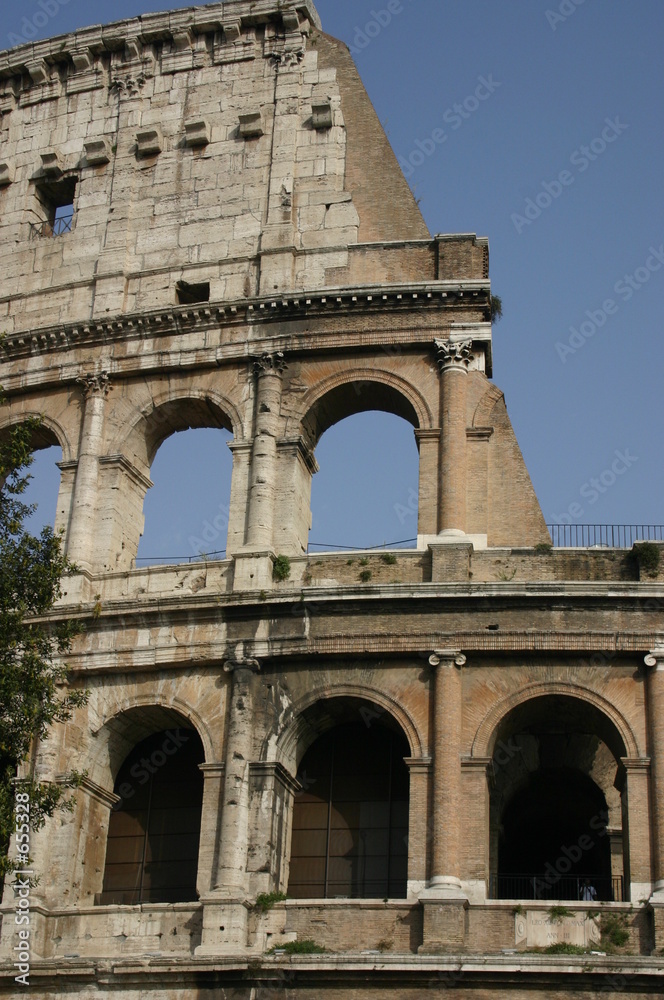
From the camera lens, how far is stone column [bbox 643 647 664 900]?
2062 centimetres

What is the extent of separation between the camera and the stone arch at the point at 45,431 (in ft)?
85.5

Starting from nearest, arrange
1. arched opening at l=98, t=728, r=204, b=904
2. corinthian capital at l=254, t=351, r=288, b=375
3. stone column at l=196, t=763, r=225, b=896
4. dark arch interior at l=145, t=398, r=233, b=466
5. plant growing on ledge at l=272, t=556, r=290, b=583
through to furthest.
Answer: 1. stone column at l=196, t=763, r=225, b=896
2. arched opening at l=98, t=728, r=204, b=904
3. plant growing on ledge at l=272, t=556, r=290, b=583
4. corinthian capital at l=254, t=351, r=288, b=375
5. dark arch interior at l=145, t=398, r=233, b=466

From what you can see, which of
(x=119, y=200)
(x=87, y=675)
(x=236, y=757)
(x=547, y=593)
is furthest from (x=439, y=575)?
→ (x=119, y=200)

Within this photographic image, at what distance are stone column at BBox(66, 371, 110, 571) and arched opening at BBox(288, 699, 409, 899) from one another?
15.6ft

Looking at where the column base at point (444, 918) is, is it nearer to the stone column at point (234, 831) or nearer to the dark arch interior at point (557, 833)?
the stone column at point (234, 831)

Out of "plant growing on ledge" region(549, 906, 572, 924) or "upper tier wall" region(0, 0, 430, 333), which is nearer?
"plant growing on ledge" region(549, 906, 572, 924)

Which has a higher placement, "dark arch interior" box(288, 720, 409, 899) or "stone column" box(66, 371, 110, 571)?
"stone column" box(66, 371, 110, 571)

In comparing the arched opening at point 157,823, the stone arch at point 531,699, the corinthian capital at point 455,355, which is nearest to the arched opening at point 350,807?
the stone arch at point 531,699

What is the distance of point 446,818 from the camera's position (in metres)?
21.2

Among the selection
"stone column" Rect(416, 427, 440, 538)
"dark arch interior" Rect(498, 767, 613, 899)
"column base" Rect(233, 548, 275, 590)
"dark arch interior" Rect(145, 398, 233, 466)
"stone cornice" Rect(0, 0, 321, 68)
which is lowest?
"dark arch interior" Rect(498, 767, 613, 899)

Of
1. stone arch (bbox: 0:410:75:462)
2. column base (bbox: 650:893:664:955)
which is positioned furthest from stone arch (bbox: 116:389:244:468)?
column base (bbox: 650:893:664:955)

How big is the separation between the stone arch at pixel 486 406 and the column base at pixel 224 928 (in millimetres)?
8243

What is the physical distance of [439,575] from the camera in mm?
22953

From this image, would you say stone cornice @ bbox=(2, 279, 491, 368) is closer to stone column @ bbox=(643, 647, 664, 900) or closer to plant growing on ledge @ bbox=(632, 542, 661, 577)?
plant growing on ledge @ bbox=(632, 542, 661, 577)
